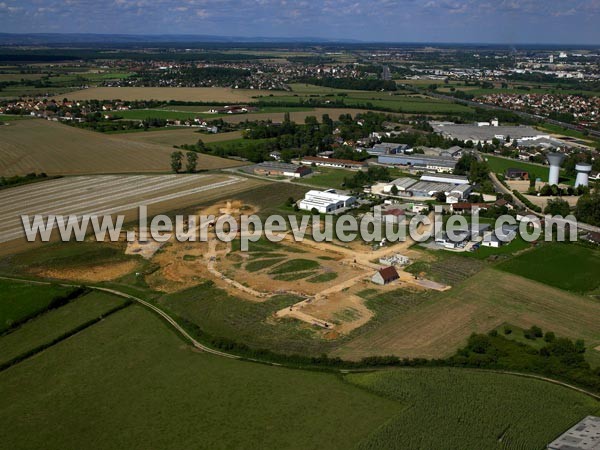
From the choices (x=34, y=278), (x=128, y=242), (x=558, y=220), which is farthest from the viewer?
(x=558, y=220)

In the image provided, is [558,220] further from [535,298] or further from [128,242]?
[128,242]

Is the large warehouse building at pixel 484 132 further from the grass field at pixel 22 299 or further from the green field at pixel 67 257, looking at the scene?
the grass field at pixel 22 299

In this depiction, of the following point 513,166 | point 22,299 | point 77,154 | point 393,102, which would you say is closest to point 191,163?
point 77,154

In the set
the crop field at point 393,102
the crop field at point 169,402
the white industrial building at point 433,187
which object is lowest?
the crop field at point 169,402

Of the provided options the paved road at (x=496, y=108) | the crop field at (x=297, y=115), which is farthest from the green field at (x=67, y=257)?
the paved road at (x=496, y=108)

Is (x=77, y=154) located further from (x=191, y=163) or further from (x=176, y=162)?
(x=191, y=163)

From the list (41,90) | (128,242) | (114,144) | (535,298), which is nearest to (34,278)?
(128,242)

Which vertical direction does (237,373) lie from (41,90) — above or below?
below
